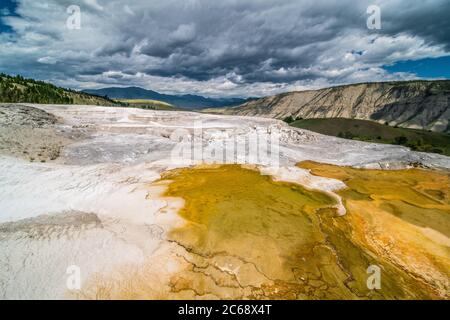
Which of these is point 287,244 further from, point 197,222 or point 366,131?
point 366,131

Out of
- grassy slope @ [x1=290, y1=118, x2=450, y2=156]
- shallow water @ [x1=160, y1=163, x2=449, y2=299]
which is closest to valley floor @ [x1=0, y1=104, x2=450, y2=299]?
shallow water @ [x1=160, y1=163, x2=449, y2=299]

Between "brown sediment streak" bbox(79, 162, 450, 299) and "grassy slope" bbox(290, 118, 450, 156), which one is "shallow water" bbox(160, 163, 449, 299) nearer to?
→ "brown sediment streak" bbox(79, 162, 450, 299)

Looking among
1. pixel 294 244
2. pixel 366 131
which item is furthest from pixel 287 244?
A: pixel 366 131

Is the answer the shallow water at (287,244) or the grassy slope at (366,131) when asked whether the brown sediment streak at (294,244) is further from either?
the grassy slope at (366,131)

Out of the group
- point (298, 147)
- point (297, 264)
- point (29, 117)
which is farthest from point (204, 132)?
point (297, 264)
